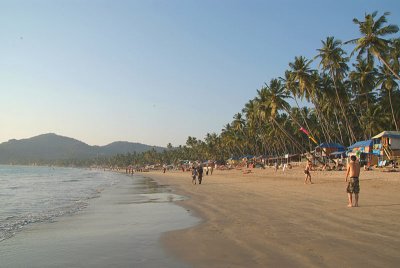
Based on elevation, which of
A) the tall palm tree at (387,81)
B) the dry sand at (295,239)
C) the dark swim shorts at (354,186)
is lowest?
the dry sand at (295,239)

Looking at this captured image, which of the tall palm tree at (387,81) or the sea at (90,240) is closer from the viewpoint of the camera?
the sea at (90,240)

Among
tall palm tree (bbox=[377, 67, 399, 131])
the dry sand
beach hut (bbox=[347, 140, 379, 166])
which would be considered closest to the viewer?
the dry sand

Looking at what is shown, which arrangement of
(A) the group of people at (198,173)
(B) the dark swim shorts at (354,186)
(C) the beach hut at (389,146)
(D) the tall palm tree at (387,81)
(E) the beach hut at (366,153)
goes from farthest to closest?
(D) the tall palm tree at (387,81) → (E) the beach hut at (366,153) → (C) the beach hut at (389,146) → (A) the group of people at (198,173) → (B) the dark swim shorts at (354,186)

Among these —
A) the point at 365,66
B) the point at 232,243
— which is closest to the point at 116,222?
the point at 232,243

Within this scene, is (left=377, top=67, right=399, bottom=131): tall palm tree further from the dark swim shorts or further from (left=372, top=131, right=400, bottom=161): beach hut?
the dark swim shorts

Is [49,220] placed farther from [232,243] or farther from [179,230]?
[232,243]

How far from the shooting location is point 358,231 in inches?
286

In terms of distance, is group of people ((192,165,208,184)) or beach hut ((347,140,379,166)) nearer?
group of people ((192,165,208,184))

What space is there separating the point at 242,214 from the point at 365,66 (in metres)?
42.6

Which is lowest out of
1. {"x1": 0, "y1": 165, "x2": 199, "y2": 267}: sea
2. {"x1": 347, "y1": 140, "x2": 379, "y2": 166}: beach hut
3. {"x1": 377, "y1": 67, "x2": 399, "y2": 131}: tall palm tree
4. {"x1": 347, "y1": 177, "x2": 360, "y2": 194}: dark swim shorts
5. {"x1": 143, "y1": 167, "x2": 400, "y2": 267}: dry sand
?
{"x1": 0, "y1": 165, "x2": 199, "y2": 267}: sea

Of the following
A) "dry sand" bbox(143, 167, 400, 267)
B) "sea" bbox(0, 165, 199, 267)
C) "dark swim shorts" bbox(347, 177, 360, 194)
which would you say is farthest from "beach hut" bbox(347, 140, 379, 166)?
"sea" bbox(0, 165, 199, 267)

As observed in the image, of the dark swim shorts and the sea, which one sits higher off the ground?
the dark swim shorts

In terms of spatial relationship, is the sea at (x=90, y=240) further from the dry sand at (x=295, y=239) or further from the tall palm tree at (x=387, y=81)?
the tall palm tree at (x=387, y=81)

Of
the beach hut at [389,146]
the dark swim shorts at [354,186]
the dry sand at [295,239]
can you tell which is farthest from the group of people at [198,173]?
the dry sand at [295,239]
